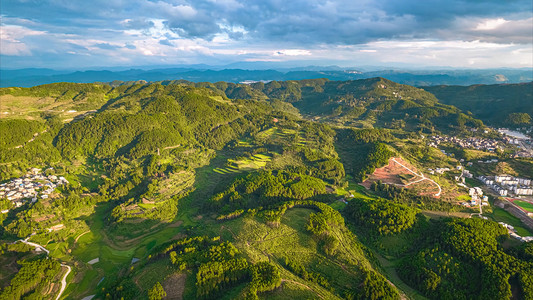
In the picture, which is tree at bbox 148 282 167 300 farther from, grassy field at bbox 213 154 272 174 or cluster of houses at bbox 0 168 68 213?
grassy field at bbox 213 154 272 174

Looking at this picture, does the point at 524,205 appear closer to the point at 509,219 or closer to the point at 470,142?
the point at 509,219

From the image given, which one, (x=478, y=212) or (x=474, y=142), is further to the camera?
(x=474, y=142)

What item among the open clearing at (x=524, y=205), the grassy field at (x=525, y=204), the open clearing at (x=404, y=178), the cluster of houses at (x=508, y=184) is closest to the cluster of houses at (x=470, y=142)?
the cluster of houses at (x=508, y=184)

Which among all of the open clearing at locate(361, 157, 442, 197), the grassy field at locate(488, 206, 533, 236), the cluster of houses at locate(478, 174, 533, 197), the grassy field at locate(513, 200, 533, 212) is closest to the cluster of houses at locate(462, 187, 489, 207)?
the grassy field at locate(488, 206, 533, 236)

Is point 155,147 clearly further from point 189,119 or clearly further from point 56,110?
point 56,110

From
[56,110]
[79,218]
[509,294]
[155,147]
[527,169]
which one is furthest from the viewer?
[56,110]

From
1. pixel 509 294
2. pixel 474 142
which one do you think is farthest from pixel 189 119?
pixel 474 142
